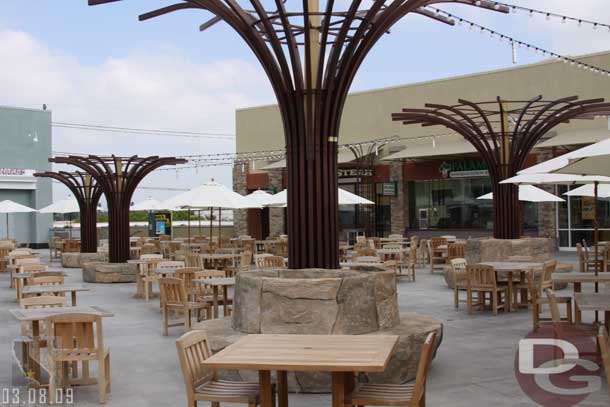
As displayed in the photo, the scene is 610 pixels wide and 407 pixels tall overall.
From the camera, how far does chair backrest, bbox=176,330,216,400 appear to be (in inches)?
199

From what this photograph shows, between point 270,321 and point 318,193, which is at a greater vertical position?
point 318,193

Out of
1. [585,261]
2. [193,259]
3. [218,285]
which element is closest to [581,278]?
[218,285]

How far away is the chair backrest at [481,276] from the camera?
37.5ft

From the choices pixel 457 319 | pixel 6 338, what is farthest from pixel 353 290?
pixel 6 338

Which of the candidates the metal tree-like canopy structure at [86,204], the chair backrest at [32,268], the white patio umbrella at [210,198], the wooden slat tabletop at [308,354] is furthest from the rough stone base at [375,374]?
the metal tree-like canopy structure at [86,204]

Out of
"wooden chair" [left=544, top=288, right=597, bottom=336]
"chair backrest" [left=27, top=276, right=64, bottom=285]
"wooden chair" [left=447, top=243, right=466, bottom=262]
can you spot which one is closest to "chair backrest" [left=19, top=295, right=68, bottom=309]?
"chair backrest" [left=27, top=276, right=64, bottom=285]

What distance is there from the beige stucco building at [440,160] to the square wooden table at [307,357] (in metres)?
19.4

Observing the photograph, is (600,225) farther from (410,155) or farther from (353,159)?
(353,159)

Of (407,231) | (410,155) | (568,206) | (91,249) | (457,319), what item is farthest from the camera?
(407,231)

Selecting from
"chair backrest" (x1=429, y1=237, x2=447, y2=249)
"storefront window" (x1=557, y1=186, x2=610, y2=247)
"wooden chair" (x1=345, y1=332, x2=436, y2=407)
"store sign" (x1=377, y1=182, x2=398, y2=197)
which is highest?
"store sign" (x1=377, y1=182, x2=398, y2=197)

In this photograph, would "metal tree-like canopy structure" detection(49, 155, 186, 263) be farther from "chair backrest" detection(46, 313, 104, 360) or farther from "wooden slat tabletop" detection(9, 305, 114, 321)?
"chair backrest" detection(46, 313, 104, 360)

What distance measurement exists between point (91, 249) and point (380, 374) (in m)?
17.7

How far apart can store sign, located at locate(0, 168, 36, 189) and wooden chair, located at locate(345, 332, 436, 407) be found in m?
31.5

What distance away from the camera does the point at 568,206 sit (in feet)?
83.0
